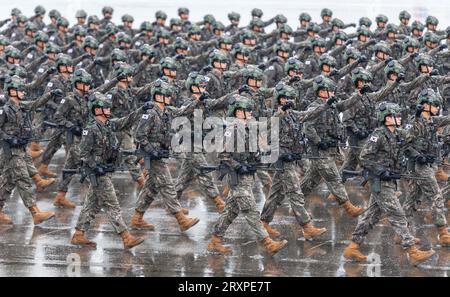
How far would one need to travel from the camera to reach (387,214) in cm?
1504

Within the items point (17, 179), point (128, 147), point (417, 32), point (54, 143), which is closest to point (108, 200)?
point (17, 179)

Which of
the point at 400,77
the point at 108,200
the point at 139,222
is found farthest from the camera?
the point at 400,77

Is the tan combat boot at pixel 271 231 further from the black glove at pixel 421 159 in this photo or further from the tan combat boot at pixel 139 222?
the black glove at pixel 421 159

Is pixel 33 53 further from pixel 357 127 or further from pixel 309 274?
pixel 309 274

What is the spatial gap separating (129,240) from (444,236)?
179 inches

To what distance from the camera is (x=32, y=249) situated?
1562 centimetres

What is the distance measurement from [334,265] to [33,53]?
1117cm

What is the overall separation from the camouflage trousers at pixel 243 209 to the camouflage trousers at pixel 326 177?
2.22 metres

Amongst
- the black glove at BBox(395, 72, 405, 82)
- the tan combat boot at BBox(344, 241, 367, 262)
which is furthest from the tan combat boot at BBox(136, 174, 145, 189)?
the tan combat boot at BBox(344, 241, 367, 262)

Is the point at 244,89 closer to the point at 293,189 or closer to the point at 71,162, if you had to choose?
the point at 293,189

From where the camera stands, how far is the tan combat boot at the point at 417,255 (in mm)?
14758

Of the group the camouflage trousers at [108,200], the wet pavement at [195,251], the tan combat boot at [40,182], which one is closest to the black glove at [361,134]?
the wet pavement at [195,251]

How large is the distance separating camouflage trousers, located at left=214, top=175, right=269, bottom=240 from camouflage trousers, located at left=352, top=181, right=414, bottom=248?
1342 mm

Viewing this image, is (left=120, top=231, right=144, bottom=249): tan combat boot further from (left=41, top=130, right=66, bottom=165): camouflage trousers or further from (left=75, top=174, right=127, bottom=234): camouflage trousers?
(left=41, top=130, right=66, bottom=165): camouflage trousers
